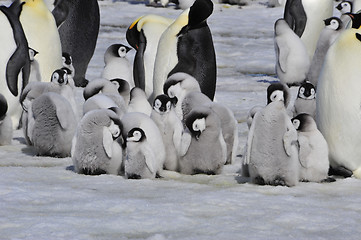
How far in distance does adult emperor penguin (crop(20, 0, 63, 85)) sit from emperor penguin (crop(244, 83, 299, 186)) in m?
3.77

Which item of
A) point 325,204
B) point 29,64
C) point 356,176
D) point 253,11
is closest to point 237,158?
point 356,176

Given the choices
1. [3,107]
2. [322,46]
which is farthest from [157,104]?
[322,46]

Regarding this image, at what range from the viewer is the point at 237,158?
18.2 feet

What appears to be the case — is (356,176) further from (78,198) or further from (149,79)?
(149,79)

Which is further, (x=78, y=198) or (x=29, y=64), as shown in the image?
(x=29, y=64)

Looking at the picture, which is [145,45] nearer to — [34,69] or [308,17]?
[34,69]

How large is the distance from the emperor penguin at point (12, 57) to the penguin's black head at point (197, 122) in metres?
2.40

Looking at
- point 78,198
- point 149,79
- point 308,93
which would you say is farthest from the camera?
point 149,79

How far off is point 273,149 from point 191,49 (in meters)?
2.90

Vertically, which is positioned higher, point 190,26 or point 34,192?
point 190,26

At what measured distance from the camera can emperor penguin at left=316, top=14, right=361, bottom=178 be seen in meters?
Result: 4.86

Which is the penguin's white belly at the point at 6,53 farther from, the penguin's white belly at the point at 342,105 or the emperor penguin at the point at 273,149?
the emperor penguin at the point at 273,149

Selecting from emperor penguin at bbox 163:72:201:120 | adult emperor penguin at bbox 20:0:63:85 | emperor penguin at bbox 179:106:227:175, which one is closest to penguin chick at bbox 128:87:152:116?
emperor penguin at bbox 163:72:201:120

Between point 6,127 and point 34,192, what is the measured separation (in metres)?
1.86
